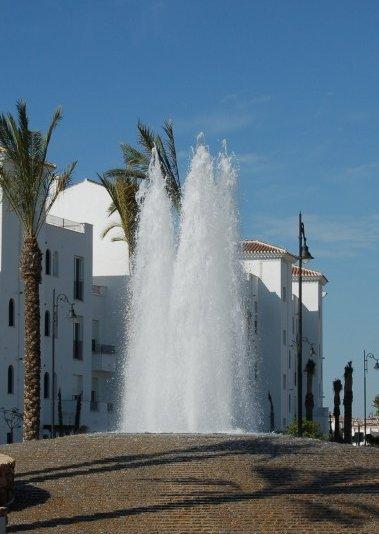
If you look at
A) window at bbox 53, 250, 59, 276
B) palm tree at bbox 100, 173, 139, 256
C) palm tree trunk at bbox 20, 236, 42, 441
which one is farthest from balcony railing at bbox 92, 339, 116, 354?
palm tree trunk at bbox 20, 236, 42, 441

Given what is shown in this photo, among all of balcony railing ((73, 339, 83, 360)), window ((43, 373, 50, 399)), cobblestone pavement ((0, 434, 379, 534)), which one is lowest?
cobblestone pavement ((0, 434, 379, 534))

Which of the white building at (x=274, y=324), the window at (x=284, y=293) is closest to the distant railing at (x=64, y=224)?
the white building at (x=274, y=324)

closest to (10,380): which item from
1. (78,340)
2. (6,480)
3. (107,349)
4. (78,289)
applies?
(78,340)

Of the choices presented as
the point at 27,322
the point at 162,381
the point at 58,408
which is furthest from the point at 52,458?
the point at 58,408

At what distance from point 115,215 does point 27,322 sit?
32.6m

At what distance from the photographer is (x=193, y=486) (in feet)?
72.5

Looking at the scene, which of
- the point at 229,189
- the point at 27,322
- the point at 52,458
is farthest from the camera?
the point at 27,322

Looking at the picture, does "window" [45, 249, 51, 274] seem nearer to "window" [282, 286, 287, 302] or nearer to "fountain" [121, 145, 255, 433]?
"fountain" [121, 145, 255, 433]

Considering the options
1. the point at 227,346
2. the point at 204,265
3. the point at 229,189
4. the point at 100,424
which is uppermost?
the point at 229,189

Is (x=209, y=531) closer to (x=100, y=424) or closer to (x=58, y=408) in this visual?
(x=58, y=408)

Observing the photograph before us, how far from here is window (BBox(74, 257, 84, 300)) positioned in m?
58.4

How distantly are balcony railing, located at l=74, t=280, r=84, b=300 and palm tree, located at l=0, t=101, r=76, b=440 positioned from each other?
21497mm

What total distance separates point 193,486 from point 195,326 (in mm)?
10108

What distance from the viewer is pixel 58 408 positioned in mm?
53781
